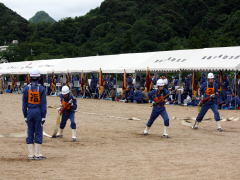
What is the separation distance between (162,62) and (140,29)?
4667cm

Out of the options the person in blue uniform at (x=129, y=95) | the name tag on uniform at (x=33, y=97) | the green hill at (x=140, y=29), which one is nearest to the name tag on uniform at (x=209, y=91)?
the name tag on uniform at (x=33, y=97)

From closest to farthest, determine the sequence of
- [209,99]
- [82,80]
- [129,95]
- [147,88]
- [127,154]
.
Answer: [127,154] < [209,99] < [147,88] < [129,95] < [82,80]

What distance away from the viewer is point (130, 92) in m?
33.4

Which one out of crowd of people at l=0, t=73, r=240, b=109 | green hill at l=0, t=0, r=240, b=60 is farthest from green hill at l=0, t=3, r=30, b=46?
crowd of people at l=0, t=73, r=240, b=109

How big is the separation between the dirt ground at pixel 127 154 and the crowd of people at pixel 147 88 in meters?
4.89

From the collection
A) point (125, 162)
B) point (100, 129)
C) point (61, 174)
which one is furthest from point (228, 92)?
point (61, 174)

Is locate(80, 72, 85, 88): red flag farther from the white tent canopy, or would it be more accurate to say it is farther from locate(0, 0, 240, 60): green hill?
locate(0, 0, 240, 60): green hill

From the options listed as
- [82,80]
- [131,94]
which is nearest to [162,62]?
[131,94]

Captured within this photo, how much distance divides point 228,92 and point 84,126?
40.1 feet

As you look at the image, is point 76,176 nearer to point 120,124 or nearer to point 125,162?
point 125,162

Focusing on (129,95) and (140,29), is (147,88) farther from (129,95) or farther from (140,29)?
(140,29)

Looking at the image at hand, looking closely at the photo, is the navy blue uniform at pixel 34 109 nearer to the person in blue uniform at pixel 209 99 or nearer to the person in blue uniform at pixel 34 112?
the person in blue uniform at pixel 34 112

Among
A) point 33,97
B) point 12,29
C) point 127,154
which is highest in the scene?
point 12,29

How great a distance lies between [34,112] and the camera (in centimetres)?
1055
